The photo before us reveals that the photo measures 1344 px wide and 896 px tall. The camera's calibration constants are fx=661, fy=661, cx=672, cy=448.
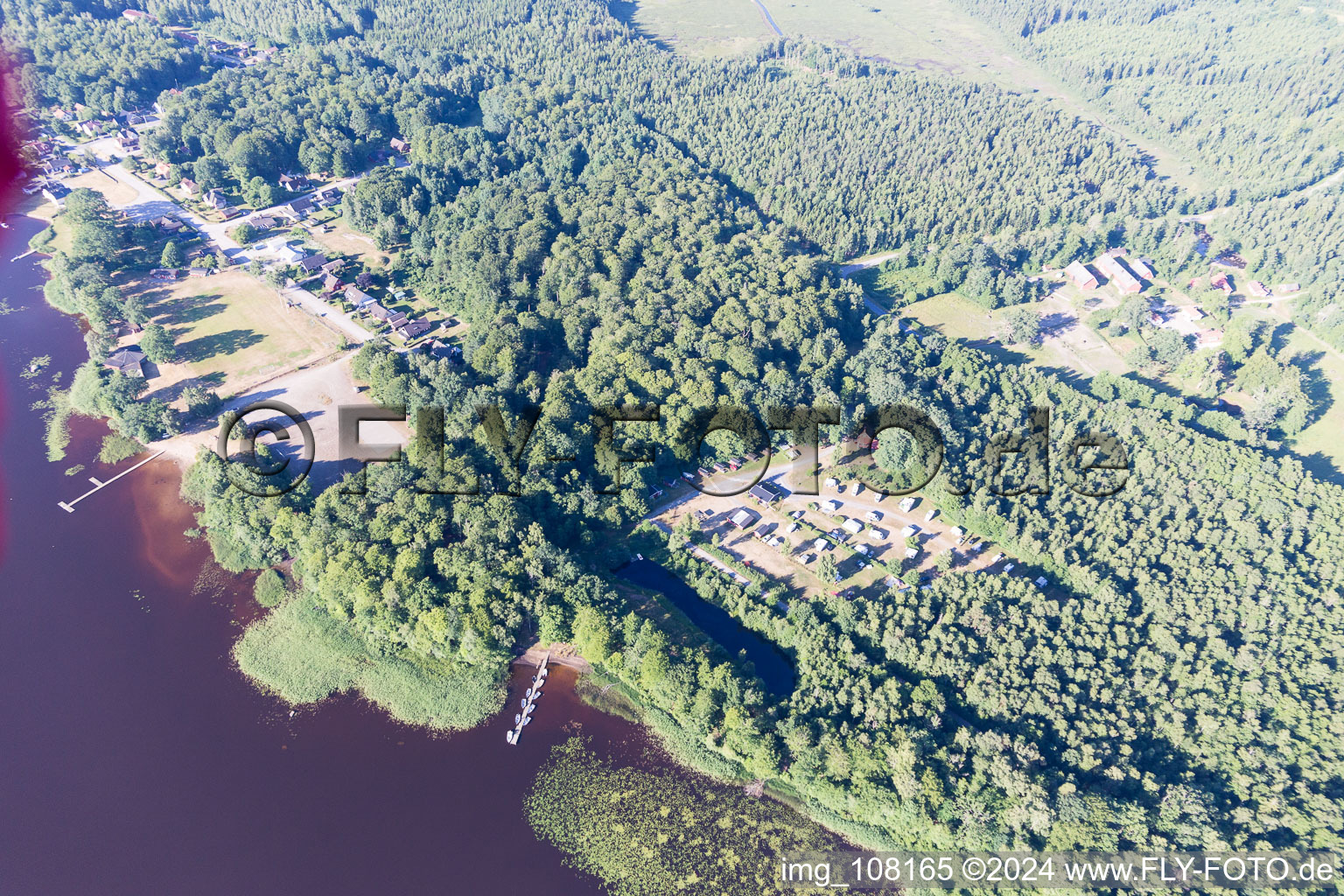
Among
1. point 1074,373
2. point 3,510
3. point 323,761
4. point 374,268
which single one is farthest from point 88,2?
point 1074,373

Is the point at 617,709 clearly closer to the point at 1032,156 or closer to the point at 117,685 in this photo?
the point at 117,685

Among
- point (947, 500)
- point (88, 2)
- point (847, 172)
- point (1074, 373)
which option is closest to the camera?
point (947, 500)

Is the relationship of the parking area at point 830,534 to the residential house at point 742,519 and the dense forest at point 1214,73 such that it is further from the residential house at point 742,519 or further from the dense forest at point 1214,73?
the dense forest at point 1214,73

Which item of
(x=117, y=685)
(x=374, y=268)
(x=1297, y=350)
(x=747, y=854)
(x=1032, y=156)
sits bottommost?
→ (x=117, y=685)

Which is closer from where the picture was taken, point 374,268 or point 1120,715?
point 1120,715

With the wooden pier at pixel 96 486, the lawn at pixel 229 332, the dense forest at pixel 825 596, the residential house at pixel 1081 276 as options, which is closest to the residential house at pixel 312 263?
the lawn at pixel 229 332

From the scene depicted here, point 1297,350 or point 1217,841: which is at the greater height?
point 1297,350
